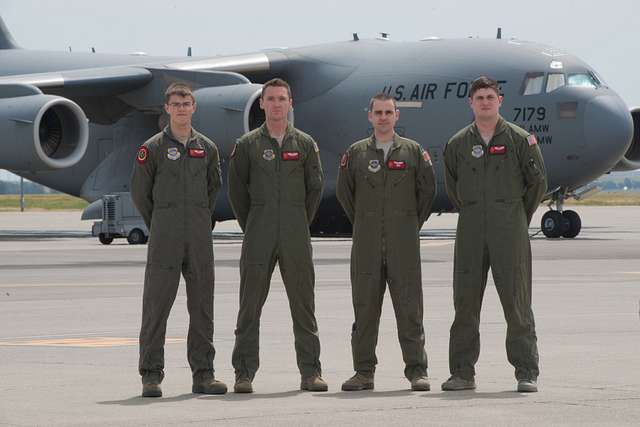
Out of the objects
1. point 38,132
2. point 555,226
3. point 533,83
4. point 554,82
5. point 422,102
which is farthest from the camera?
point 555,226

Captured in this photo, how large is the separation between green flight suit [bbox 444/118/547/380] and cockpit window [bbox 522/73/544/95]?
839 inches

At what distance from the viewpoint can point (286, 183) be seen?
9.48 meters

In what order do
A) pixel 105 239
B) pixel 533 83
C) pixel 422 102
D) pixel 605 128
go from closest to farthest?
pixel 605 128, pixel 533 83, pixel 422 102, pixel 105 239

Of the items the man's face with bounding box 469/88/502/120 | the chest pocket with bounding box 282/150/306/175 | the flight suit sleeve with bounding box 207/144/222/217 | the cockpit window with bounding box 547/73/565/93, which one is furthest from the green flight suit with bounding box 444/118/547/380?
the cockpit window with bounding box 547/73/565/93

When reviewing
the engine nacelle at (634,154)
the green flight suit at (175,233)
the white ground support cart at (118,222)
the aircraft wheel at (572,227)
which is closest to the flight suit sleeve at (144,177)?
the green flight suit at (175,233)

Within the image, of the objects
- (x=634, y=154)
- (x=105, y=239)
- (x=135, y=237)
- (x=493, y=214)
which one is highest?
(x=493, y=214)

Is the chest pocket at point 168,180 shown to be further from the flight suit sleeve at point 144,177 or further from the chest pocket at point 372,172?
the chest pocket at point 372,172

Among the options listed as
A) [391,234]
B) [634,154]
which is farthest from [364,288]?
[634,154]

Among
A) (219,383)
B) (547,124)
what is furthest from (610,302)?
(547,124)

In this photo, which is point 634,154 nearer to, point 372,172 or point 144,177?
point 372,172

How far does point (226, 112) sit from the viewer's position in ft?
98.9

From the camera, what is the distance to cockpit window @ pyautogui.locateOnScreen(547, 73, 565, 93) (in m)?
30.7

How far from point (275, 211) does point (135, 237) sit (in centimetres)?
2206

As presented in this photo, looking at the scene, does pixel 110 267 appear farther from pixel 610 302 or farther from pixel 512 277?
pixel 512 277
